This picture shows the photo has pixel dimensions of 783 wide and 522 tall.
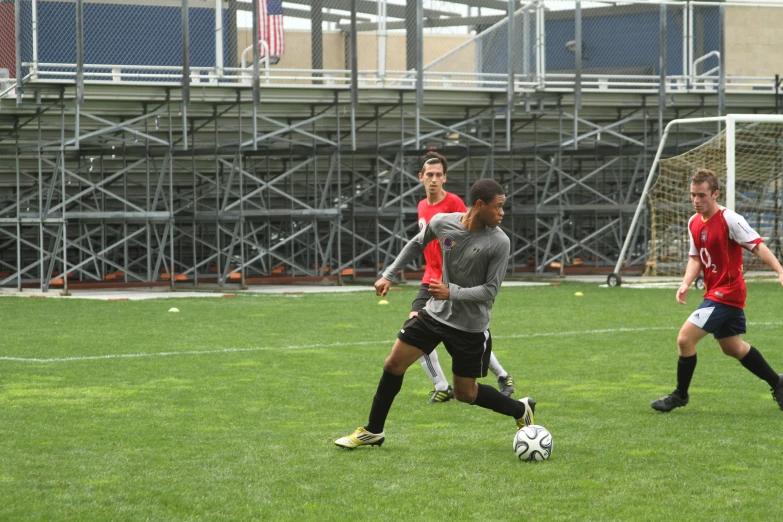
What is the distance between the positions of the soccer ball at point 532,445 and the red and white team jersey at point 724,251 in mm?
2269

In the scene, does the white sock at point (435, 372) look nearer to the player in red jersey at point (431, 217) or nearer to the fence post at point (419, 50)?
the player in red jersey at point (431, 217)

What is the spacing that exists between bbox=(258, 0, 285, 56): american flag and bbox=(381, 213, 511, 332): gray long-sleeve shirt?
1707cm

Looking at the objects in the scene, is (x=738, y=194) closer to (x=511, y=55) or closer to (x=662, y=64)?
(x=662, y=64)

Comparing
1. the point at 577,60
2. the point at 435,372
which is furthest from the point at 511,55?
the point at 435,372

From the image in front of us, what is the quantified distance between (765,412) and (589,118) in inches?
778

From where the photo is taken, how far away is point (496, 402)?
23.5 feet

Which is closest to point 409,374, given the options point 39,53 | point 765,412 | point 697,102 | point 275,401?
point 275,401

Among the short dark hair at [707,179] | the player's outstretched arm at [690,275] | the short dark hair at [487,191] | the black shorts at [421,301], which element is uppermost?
the short dark hair at [707,179]

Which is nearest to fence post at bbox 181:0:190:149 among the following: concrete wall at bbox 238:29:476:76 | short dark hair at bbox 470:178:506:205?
concrete wall at bbox 238:29:476:76

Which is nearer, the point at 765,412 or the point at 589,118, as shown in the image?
the point at 765,412

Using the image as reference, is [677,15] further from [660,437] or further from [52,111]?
[660,437]

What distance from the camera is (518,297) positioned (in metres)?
19.8

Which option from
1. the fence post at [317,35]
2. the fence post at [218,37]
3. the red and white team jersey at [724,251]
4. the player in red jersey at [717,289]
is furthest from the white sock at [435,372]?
the fence post at [317,35]

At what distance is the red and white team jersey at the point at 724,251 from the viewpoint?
8234 mm
